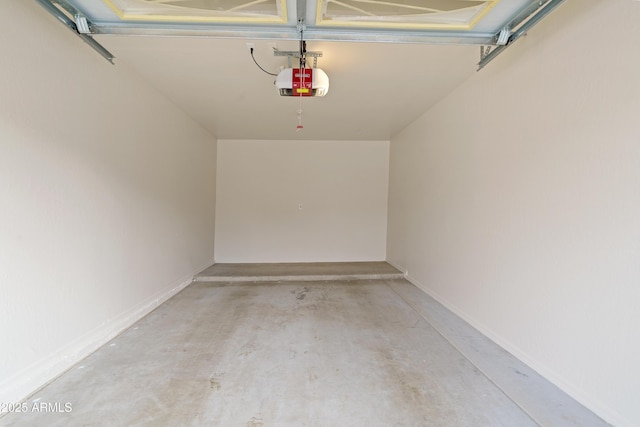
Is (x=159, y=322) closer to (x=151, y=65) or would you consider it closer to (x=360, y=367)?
(x=360, y=367)

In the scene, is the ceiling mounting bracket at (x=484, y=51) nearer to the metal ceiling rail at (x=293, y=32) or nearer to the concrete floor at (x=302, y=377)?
the metal ceiling rail at (x=293, y=32)

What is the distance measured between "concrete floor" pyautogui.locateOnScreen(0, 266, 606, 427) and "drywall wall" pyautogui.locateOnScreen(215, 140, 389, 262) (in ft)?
8.60

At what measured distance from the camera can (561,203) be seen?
73.2 inches

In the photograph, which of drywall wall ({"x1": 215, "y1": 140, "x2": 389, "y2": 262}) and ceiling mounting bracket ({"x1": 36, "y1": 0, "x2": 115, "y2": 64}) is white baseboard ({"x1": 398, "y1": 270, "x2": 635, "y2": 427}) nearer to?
drywall wall ({"x1": 215, "y1": 140, "x2": 389, "y2": 262})

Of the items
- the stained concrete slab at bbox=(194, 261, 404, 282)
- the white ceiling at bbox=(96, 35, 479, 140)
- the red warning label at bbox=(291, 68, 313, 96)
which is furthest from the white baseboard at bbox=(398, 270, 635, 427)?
the red warning label at bbox=(291, 68, 313, 96)

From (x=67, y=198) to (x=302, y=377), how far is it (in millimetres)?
2050

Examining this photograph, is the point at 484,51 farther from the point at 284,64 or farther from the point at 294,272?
the point at 294,272

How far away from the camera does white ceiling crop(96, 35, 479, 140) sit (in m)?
2.34

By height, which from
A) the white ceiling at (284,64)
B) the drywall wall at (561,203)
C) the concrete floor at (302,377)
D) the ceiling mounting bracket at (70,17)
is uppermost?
the white ceiling at (284,64)

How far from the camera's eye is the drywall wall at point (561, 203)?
150 centimetres

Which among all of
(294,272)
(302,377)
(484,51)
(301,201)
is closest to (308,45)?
(484,51)

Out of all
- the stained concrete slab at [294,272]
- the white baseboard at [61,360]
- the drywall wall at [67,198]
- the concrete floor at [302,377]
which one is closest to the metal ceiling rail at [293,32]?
the drywall wall at [67,198]

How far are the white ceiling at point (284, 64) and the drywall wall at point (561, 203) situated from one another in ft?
1.78

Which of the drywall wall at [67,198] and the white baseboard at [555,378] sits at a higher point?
the drywall wall at [67,198]
